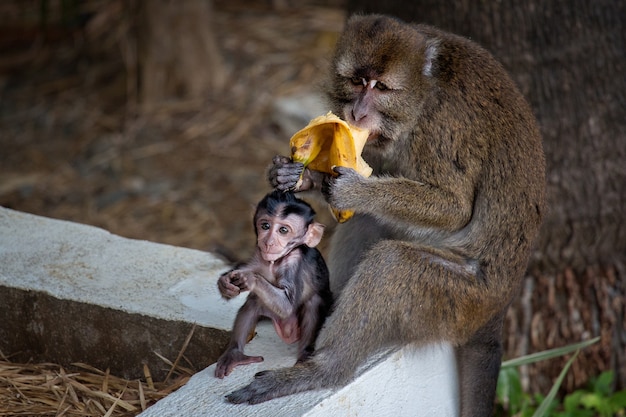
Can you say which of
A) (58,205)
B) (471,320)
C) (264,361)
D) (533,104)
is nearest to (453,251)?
(471,320)

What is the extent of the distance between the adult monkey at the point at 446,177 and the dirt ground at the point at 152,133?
3011 millimetres

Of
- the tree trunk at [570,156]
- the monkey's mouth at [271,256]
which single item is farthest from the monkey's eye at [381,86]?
the tree trunk at [570,156]

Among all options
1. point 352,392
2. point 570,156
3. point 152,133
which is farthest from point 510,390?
point 152,133

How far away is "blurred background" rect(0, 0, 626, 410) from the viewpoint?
6.46m

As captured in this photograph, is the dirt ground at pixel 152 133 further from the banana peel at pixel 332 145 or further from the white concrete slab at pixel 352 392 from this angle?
the white concrete slab at pixel 352 392

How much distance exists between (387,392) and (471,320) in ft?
1.82

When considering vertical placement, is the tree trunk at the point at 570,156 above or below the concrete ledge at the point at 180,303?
above

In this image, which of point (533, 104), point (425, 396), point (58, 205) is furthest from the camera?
point (58, 205)

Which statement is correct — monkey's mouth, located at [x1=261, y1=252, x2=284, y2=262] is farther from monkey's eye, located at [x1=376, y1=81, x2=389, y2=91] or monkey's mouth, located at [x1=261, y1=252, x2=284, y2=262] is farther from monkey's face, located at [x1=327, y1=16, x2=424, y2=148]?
monkey's eye, located at [x1=376, y1=81, x2=389, y2=91]

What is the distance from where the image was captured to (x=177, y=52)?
33.0 ft

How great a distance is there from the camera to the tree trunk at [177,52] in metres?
9.84

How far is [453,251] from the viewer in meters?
4.93

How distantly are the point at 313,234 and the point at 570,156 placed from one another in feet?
8.49

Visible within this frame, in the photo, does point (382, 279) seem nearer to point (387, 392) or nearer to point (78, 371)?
point (387, 392)
